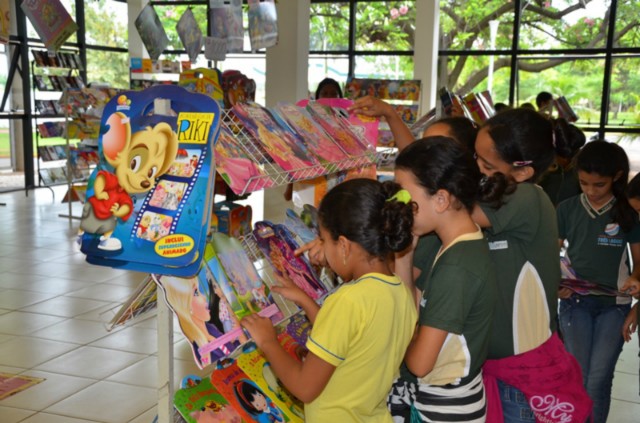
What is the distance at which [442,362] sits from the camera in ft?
6.29

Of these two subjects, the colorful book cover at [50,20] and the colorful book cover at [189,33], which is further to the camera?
the colorful book cover at [189,33]

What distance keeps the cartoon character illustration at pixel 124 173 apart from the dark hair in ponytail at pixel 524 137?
40.1 inches

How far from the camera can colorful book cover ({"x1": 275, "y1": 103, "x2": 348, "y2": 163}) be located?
250cm

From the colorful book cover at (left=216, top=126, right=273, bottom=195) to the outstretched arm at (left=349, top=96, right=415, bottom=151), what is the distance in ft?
2.59

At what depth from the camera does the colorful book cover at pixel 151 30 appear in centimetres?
787

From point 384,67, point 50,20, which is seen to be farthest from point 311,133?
point 384,67

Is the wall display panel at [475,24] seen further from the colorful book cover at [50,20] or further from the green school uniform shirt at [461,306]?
the green school uniform shirt at [461,306]

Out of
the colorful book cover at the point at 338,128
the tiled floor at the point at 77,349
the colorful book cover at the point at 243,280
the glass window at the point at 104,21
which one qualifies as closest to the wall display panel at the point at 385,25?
the glass window at the point at 104,21

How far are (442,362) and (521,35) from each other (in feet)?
32.6

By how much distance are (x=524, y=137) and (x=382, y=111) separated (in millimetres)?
720

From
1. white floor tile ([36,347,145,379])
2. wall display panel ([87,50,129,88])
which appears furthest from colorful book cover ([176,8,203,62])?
wall display panel ([87,50,129,88])

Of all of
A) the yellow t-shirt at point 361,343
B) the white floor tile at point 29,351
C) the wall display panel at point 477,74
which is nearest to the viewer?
the yellow t-shirt at point 361,343

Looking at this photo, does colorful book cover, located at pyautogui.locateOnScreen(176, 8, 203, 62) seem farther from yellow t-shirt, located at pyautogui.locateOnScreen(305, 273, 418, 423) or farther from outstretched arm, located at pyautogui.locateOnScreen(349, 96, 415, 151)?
yellow t-shirt, located at pyautogui.locateOnScreen(305, 273, 418, 423)

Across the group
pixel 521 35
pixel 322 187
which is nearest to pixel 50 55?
pixel 521 35
